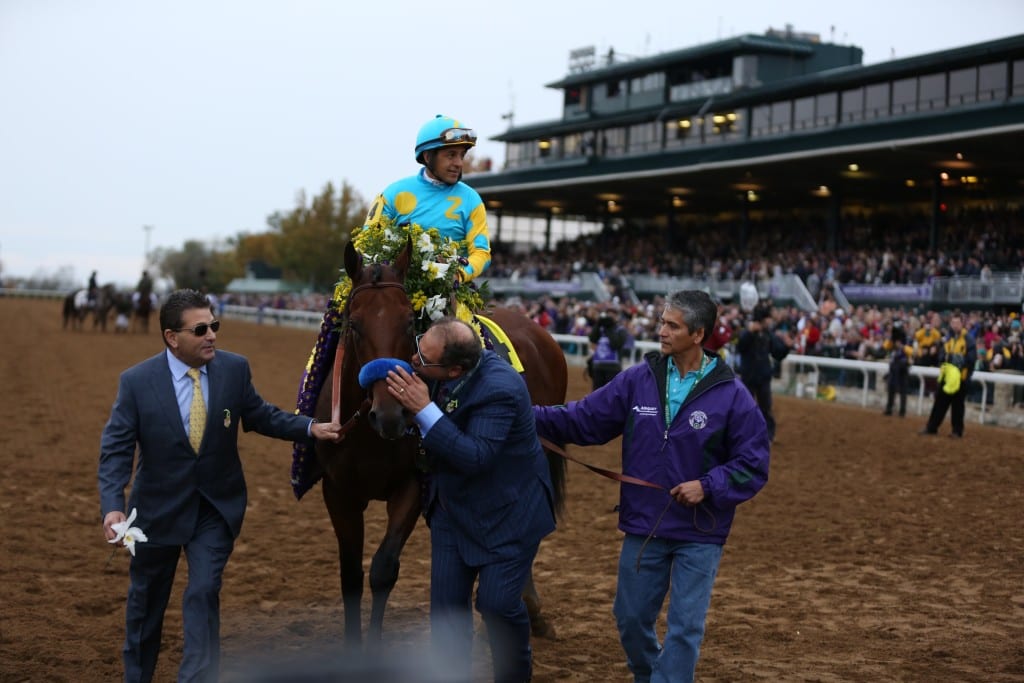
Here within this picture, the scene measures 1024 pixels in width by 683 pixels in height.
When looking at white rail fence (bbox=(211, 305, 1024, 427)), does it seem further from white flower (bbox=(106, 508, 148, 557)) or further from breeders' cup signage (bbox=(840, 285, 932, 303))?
white flower (bbox=(106, 508, 148, 557))

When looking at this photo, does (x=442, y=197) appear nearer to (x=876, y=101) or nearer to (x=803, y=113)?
(x=876, y=101)

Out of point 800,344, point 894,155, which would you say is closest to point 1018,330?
point 800,344

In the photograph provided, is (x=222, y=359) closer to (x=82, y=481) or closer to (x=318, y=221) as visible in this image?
(x=82, y=481)

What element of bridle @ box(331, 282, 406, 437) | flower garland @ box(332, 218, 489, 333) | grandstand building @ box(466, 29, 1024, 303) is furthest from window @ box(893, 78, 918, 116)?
bridle @ box(331, 282, 406, 437)

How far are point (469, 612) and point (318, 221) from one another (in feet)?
204

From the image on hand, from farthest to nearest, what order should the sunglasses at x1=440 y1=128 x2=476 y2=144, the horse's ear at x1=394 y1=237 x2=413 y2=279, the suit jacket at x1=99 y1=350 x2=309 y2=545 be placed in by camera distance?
the sunglasses at x1=440 y1=128 x2=476 y2=144 → the horse's ear at x1=394 y1=237 x2=413 y2=279 → the suit jacket at x1=99 y1=350 x2=309 y2=545

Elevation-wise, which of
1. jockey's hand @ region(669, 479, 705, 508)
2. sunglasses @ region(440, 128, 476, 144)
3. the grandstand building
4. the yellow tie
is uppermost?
the grandstand building

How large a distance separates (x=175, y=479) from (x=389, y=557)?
118 centimetres

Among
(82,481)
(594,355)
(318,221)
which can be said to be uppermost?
(318,221)

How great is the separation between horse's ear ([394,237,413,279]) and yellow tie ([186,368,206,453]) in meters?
1.12

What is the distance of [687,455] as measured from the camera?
4219 mm

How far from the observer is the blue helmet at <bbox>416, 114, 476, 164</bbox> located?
5.61 m

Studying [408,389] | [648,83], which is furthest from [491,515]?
[648,83]

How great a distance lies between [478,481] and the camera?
398 centimetres
